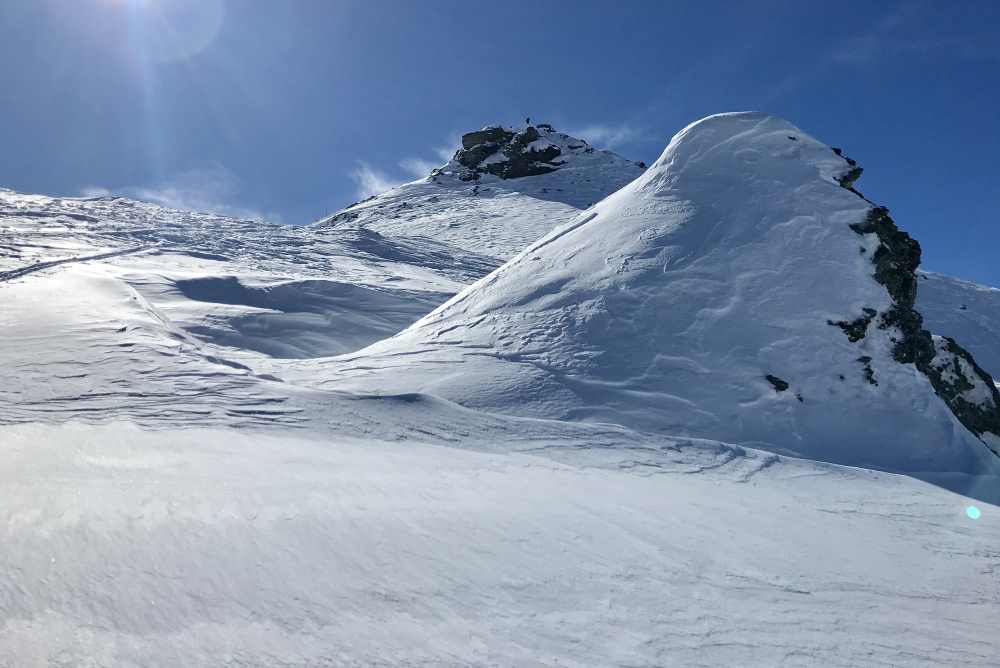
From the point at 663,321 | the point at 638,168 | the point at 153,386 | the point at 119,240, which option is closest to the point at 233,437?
the point at 153,386

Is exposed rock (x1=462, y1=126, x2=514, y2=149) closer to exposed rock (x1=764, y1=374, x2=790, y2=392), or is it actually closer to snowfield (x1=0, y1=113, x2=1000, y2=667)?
snowfield (x1=0, y1=113, x2=1000, y2=667)

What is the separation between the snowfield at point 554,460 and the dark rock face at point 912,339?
0.05 m

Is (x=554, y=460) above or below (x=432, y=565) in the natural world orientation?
above

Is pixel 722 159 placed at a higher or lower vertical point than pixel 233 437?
higher

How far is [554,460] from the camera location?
16.4 ft

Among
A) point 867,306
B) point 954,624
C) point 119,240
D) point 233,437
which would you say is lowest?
point 954,624

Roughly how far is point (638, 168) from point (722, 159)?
48.7 meters

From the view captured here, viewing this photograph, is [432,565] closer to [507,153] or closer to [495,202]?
[495,202]

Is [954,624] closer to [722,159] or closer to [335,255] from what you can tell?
[722,159]

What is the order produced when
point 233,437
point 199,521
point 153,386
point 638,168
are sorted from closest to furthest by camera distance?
point 199,521 < point 233,437 < point 153,386 < point 638,168

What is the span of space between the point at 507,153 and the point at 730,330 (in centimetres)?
5435

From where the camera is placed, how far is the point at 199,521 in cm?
291

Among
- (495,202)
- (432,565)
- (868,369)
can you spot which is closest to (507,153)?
(495,202)

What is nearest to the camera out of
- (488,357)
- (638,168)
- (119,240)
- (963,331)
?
(488,357)
